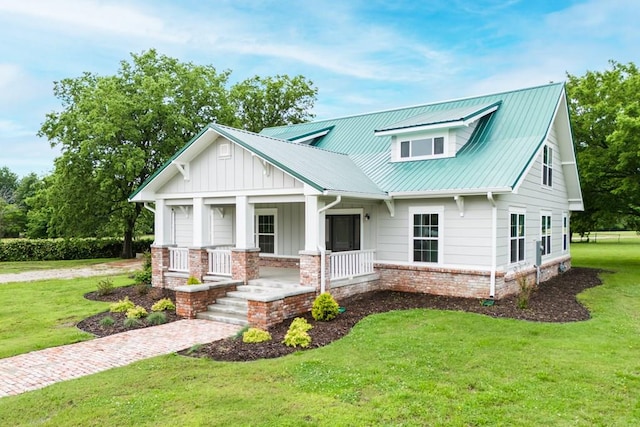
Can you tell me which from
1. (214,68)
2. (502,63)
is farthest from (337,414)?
(214,68)

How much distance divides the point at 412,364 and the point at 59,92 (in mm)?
32523

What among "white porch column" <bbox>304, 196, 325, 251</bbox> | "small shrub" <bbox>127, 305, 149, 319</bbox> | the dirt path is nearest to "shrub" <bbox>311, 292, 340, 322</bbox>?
"white porch column" <bbox>304, 196, 325, 251</bbox>

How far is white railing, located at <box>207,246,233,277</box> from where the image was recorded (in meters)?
13.8

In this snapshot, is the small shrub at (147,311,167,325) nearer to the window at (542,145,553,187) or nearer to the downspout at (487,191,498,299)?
the downspout at (487,191,498,299)

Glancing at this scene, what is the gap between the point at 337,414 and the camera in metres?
5.50

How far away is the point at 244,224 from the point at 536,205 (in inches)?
401

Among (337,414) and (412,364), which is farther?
(412,364)

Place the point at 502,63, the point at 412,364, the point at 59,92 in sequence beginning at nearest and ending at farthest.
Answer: the point at 412,364
the point at 502,63
the point at 59,92

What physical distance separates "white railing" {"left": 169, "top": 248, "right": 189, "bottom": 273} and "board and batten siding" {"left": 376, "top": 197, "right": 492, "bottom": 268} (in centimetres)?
628

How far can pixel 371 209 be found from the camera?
47.1 feet

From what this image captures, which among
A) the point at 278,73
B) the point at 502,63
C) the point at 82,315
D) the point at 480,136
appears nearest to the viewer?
the point at 82,315

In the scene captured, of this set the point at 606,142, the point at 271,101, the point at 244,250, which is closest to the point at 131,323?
the point at 244,250

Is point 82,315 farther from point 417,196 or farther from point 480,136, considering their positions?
point 480,136

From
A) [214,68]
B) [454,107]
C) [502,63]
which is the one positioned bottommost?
[454,107]
